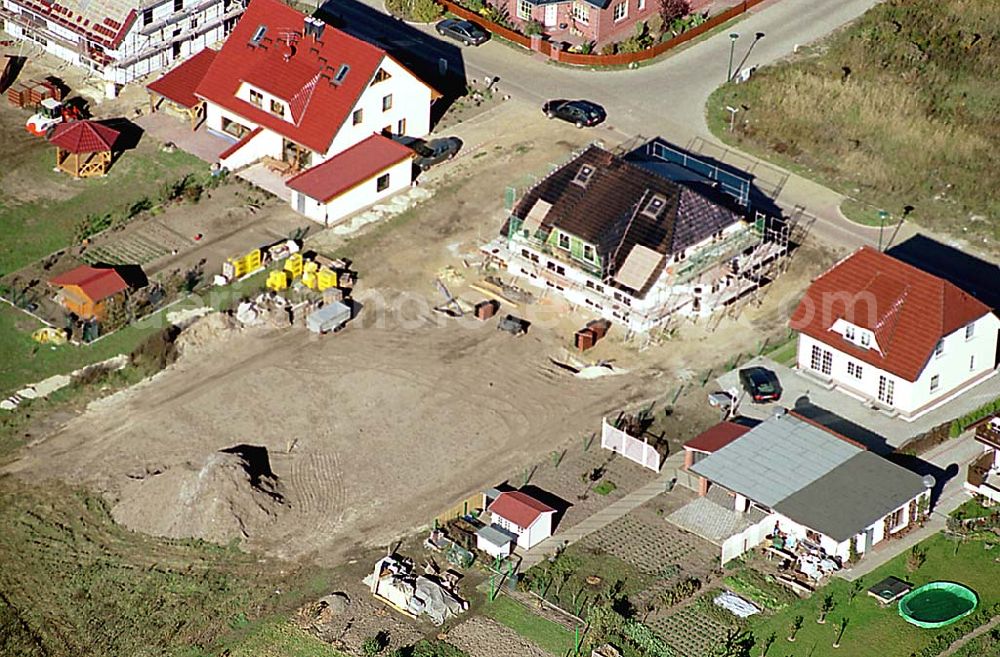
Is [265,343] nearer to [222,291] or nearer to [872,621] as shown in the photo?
[222,291]

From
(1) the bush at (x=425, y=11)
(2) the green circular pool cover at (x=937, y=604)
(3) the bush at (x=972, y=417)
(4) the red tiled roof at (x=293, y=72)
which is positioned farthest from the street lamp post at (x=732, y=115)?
(2) the green circular pool cover at (x=937, y=604)

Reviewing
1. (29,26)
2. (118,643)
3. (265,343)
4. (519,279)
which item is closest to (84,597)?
(118,643)

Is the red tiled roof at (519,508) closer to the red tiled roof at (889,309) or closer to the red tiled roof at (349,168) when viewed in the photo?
the red tiled roof at (889,309)

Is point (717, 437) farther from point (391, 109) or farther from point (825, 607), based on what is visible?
point (391, 109)

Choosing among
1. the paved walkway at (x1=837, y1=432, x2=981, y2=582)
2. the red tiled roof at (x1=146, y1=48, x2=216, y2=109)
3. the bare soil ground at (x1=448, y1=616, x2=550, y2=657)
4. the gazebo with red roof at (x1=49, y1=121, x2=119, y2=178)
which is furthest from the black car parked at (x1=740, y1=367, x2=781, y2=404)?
the gazebo with red roof at (x1=49, y1=121, x2=119, y2=178)

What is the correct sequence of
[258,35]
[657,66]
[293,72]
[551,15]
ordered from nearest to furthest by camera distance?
[293,72], [258,35], [657,66], [551,15]

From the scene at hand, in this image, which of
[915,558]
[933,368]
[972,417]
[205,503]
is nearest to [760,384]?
[933,368]

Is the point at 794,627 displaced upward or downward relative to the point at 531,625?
upward
